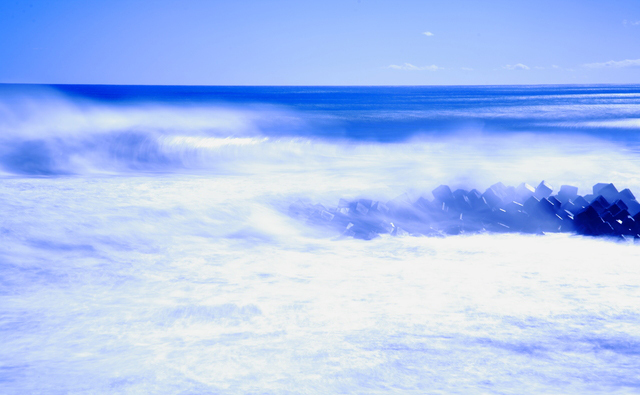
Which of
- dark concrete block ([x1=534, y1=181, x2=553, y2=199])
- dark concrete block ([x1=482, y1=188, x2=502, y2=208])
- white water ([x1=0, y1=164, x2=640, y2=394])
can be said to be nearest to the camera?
white water ([x1=0, y1=164, x2=640, y2=394])

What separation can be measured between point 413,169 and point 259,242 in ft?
14.7

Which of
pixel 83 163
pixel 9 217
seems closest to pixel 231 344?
pixel 9 217

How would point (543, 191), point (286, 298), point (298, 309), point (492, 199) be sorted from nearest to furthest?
point (298, 309) → point (286, 298) → point (492, 199) → point (543, 191)

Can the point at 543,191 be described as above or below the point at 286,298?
above

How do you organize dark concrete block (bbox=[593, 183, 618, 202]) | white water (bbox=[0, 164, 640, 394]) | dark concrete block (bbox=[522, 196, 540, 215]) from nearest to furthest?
white water (bbox=[0, 164, 640, 394]) < dark concrete block (bbox=[522, 196, 540, 215]) < dark concrete block (bbox=[593, 183, 618, 202])

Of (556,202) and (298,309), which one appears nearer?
(298,309)

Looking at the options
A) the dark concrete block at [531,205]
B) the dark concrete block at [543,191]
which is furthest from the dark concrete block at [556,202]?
the dark concrete block at [543,191]

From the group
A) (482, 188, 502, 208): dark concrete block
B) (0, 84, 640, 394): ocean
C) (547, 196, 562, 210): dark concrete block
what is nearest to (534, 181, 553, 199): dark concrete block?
(547, 196, 562, 210): dark concrete block

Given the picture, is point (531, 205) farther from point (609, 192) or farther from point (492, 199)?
point (609, 192)

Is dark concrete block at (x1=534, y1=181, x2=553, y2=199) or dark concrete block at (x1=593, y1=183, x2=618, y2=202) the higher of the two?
dark concrete block at (x1=593, y1=183, x2=618, y2=202)

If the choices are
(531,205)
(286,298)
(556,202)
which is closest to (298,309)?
(286,298)

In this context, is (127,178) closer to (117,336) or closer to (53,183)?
(53,183)

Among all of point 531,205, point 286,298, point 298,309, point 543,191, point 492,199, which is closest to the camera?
point 298,309

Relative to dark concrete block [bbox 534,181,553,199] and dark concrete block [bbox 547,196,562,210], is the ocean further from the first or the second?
dark concrete block [bbox 534,181,553,199]
